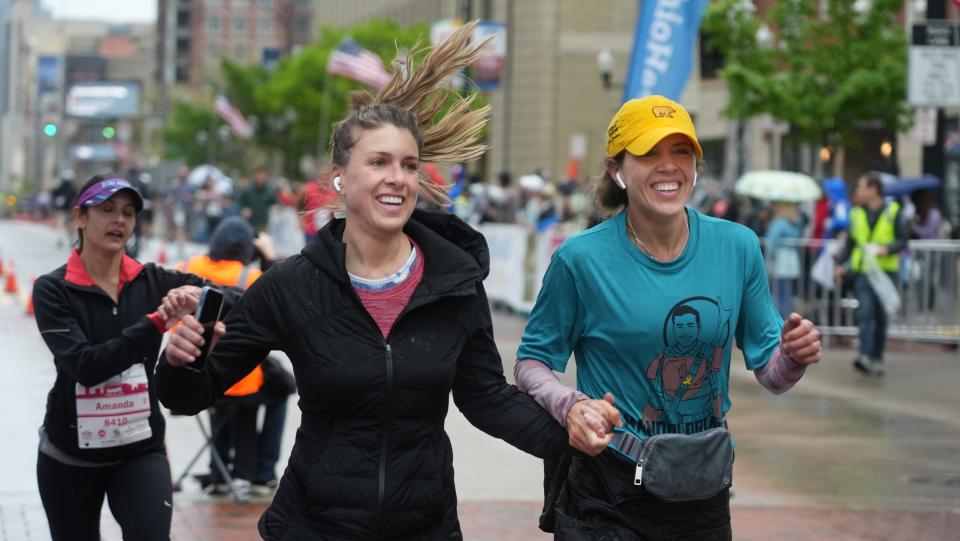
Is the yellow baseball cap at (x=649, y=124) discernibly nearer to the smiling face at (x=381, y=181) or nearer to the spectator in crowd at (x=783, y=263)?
the smiling face at (x=381, y=181)

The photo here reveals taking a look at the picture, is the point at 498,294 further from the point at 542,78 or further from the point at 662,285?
the point at 542,78

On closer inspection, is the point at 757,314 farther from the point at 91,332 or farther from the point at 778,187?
the point at 778,187

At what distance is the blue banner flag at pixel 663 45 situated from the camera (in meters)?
15.1

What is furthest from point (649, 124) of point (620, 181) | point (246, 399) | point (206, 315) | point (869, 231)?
point (869, 231)

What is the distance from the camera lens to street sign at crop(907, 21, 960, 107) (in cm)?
1533

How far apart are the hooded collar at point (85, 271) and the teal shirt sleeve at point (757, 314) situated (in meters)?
2.25

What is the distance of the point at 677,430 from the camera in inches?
172

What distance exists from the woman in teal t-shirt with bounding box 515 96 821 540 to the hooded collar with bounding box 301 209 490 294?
330mm

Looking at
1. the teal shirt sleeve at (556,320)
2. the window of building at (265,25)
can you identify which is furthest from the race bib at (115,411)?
the window of building at (265,25)

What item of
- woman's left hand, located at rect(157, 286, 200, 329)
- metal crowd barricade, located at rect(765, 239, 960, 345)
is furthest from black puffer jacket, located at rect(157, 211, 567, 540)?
metal crowd barricade, located at rect(765, 239, 960, 345)

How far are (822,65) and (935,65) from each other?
12601 millimetres

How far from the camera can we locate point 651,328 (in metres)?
4.31

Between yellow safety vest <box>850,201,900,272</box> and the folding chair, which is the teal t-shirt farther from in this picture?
yellow safety vest <box>850,201,900,272</box>

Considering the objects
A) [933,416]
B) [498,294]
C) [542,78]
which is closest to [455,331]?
[933,416]
